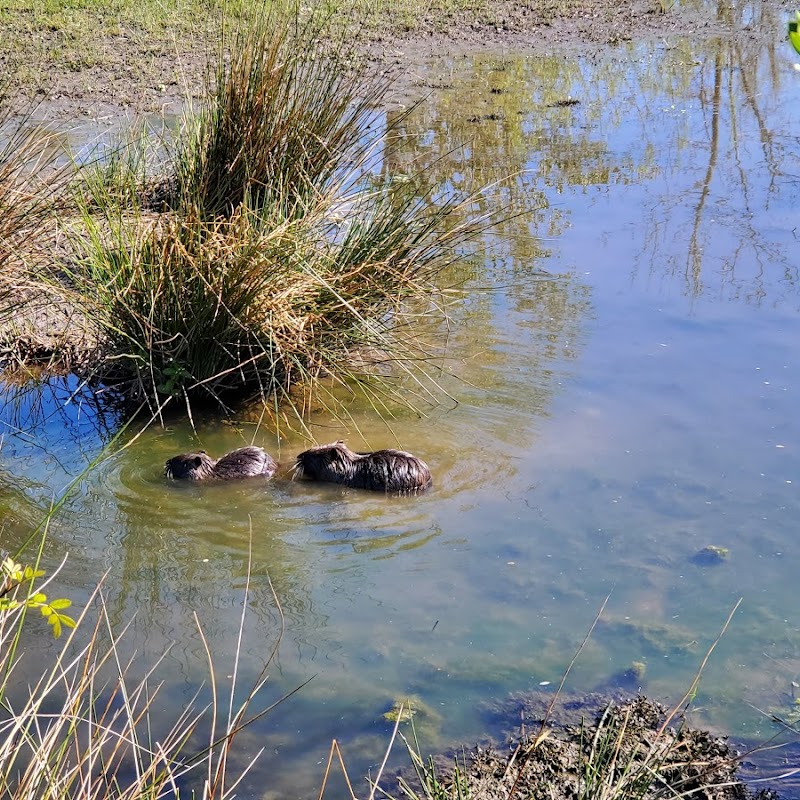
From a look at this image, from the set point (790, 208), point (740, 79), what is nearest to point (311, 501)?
point (790, 208)

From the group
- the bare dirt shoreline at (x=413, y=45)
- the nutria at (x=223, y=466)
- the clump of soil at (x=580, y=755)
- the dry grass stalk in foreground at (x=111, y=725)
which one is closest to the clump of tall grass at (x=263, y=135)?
the nutria at (x=223, y=466)

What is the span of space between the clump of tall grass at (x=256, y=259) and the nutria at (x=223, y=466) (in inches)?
18.7

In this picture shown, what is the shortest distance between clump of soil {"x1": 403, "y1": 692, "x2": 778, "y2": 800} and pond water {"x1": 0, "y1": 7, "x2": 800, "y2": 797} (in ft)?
0.39

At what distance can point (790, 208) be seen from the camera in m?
8.73

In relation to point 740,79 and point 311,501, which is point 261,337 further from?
point 740,79

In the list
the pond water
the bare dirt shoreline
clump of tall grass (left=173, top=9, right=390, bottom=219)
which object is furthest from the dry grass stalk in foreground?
the bare dirt shoreline

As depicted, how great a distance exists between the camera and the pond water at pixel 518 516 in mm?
4000

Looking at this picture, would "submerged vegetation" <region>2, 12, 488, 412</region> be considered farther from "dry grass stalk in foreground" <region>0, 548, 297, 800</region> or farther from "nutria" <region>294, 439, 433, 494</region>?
"dry grass stalk in foreground" <region>0, 548, 297, 800</region>

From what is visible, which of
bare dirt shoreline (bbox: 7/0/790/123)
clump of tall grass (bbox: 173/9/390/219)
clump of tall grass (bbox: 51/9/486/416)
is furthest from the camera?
bare dirt shoreline (bbox: 7/0/790/123)

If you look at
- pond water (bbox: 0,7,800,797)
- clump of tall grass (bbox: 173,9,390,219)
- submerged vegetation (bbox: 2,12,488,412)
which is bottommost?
pond water (bbox: 0,7,800,797)

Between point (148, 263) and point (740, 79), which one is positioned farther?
point (740, 79)

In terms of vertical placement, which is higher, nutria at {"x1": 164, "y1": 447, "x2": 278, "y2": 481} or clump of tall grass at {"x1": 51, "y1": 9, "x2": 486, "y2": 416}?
clump of tall grass at {"x1": 51, "y1": 9, "x2": 486, "y2": 416}

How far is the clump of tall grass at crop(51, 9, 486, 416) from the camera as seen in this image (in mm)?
5816

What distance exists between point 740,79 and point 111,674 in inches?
437
